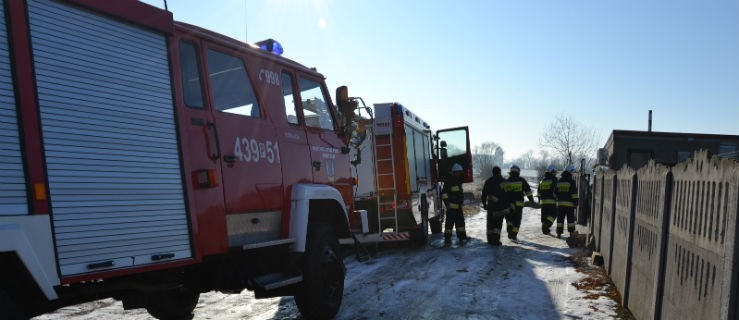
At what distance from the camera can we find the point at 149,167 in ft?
10.9

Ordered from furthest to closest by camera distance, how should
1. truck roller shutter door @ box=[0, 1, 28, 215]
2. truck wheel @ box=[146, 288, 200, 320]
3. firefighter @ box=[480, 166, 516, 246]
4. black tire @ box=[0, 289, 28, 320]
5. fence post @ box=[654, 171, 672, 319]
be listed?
firefighter @ box=[480, 166, 516, 246] → truck wheel @ box=[146, 288, 200, 320] → fence post @ box=[654, 171, 672, 319] → truck roller shutter door @ box=[0, 1, 28, 215] → black tire @ box=[0, 289, 28, 320]

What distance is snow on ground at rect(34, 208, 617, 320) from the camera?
5.17 meters

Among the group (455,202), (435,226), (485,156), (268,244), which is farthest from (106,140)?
(485,156)

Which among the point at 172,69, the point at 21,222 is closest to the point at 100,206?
the point at 21,222

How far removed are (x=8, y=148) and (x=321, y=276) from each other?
3.03m

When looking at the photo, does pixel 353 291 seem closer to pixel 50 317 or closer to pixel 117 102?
pixel 50 317

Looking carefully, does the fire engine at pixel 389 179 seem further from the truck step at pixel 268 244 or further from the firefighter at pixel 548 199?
the truck step at pixel 268 244

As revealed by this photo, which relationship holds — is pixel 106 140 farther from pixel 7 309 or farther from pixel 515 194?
pixel 515 194

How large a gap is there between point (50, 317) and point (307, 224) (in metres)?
2.82

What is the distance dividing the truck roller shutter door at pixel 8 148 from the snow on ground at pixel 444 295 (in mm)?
3025

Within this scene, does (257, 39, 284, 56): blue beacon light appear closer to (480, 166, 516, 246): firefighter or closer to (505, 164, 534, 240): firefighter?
(480, 166, 516, 246): firefighter

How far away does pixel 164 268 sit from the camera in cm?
336

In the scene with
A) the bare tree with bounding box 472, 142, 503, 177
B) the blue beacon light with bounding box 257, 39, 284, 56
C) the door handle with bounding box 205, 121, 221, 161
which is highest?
the blue beacon light with bounding box 257, 39, 284, 56

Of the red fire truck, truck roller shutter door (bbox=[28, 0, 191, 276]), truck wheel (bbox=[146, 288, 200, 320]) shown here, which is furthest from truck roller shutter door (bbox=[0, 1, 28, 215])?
truck wheel (bbox=[146, 288, 200, 320])
